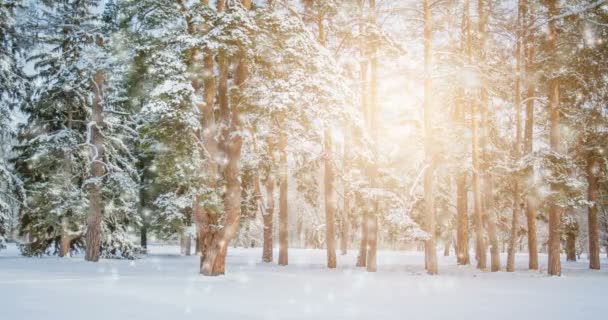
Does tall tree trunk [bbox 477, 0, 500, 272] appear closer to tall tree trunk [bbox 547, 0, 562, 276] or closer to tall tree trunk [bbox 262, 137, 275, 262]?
tall tree trunk [bbox 547, 0, 562, 276]

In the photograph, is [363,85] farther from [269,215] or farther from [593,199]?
[593,199]

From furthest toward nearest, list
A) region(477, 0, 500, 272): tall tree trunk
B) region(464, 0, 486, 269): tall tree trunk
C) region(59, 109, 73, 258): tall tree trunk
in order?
region(59, 109, 73, 258): tall tree trunk < region(477, 0, 500, 272): tall tree trunk < region(464, 0, 486, 269): tall tree trunk

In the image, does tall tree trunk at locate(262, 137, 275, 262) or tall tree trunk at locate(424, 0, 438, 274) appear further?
tall tree trunk at locate(262, 137, 275, 262)

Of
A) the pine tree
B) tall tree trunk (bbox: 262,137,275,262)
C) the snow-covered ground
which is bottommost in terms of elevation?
the snow-covered ground

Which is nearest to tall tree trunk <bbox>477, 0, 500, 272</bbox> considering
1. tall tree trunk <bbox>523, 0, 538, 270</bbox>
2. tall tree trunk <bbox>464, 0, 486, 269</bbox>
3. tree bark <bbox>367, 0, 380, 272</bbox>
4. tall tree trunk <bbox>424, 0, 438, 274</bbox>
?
tall tree trunk <bbox>464, 0, 486, 269</bbox>

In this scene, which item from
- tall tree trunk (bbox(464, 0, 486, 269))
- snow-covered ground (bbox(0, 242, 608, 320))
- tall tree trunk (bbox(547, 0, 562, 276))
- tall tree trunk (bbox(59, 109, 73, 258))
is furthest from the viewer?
tall tree trunk (bbox(59, 109, 73, 258))

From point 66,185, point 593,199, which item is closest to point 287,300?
point 66,185

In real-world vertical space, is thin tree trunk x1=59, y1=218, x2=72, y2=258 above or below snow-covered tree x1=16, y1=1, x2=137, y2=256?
below

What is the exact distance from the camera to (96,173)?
22.9 meters

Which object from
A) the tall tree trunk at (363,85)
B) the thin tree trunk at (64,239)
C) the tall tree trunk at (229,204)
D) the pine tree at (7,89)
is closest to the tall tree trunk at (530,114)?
the tall tree trunk at (363,85)

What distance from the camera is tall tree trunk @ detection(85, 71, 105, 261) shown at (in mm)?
22359

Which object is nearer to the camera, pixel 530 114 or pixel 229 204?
pixel 229 204

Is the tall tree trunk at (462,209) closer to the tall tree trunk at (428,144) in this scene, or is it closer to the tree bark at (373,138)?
the tall tree trunk at (428,144)

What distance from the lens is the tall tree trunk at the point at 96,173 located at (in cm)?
2236
